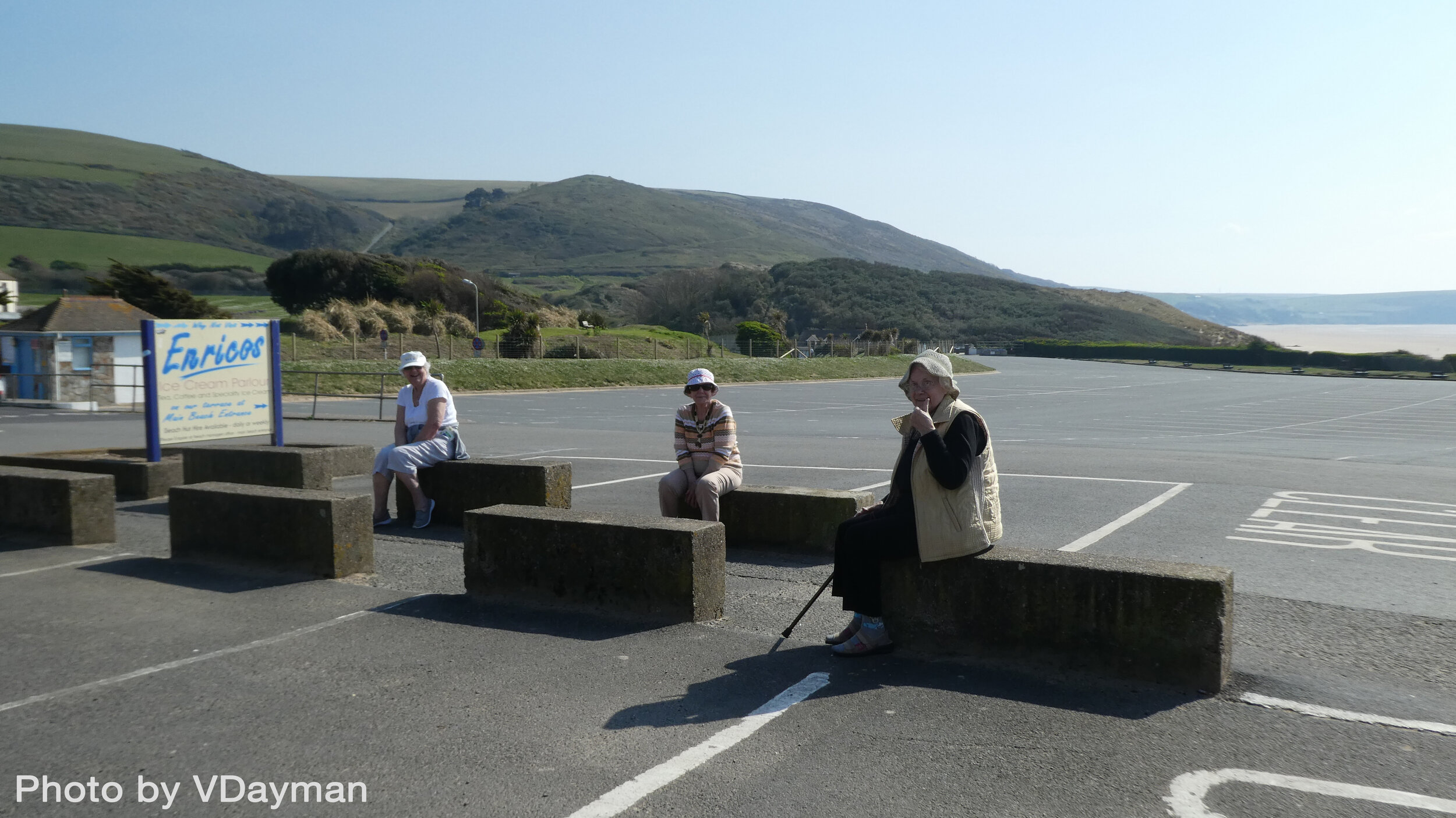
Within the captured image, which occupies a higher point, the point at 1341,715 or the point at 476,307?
the point at 476,307

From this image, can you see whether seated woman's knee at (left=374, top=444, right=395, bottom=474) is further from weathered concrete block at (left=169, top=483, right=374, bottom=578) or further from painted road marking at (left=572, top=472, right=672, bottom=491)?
painted road marking at (left=572, top=472, right=672, bottom=491)

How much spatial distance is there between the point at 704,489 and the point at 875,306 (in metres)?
129

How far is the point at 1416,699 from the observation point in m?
4.72

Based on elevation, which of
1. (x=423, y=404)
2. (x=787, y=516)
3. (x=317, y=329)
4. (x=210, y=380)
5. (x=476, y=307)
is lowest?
(x=787, y=516)

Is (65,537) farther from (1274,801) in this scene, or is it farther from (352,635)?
(1274,801)

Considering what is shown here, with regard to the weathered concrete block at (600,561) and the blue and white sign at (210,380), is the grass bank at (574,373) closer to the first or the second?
the blue and white sign at (210,380)

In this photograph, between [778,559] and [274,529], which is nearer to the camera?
[274,529]

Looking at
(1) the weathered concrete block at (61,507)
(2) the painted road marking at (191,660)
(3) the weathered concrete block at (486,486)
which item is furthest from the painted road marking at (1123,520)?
(1) the weathered concrete block at (61,507)

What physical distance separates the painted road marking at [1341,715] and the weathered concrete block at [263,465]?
26.8 ft

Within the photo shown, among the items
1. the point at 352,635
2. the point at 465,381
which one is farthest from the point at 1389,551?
the point at 465,381

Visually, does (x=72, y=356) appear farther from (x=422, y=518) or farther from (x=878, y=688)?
(x=878, y=688)

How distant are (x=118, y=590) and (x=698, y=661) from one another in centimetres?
395

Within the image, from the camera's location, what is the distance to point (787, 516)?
26.0ft

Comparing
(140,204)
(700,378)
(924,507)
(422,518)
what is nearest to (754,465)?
(422,518)
